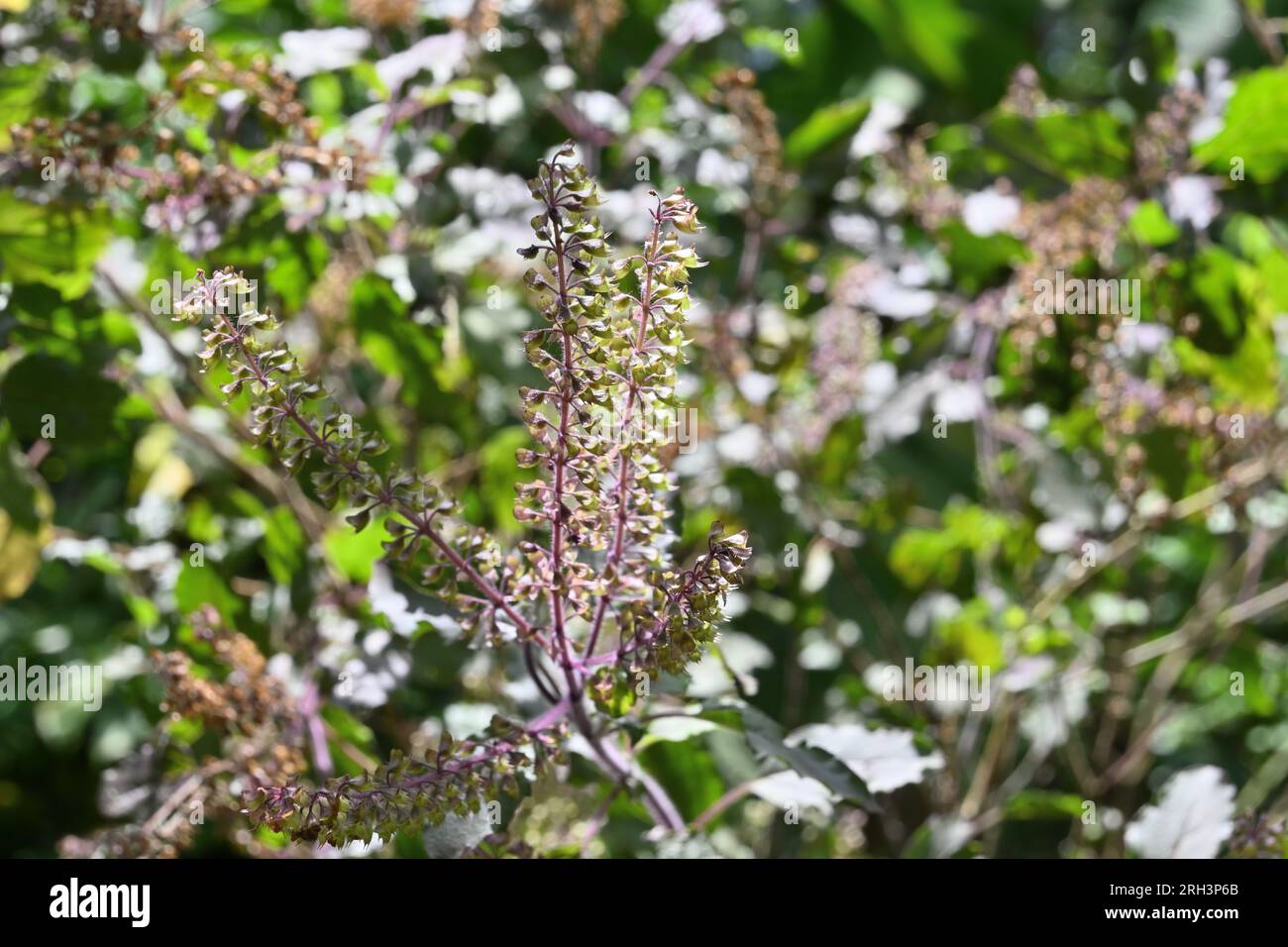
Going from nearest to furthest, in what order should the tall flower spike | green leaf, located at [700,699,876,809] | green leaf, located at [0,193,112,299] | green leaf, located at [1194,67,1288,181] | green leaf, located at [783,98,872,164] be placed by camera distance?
the tall flower spike, green leaf, located at [700,699,876,809], green leaf, located at [0,193,112,299], green leaf, located at [1194,67,1288,181], green leaf, located at [783,98,872,164]

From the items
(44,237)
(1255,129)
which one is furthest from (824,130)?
(44,237)

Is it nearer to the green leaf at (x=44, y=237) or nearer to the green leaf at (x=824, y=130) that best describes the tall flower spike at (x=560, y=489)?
the green leaf at (x=44, y=237)

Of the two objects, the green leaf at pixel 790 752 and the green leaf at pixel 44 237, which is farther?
the green leaf at pixel 44 237

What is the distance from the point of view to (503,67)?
139 centimetres

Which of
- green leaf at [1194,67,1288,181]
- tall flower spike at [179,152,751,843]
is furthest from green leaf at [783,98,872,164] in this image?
tall flower spike at [179,152,751,843]

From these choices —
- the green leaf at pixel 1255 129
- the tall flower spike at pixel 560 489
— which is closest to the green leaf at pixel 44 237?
the tall flower spike at pixel 560 489

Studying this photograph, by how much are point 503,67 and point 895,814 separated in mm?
1089

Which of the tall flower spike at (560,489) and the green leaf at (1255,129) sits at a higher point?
the green leaf at (1255,129)

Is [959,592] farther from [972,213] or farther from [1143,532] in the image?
[972,213]

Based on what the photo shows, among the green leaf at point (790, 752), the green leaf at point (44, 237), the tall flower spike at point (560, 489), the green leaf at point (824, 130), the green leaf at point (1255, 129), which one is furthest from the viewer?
the green leaf at point (824, 130)

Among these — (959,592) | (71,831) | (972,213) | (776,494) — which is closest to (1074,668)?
(959,592)

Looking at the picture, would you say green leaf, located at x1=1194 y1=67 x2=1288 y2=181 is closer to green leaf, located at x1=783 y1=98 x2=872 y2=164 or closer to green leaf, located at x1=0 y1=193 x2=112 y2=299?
green leaf, located at x1=783 y1=98 x2=872 y2=164

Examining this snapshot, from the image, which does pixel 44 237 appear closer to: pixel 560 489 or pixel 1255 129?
pixel 560 489

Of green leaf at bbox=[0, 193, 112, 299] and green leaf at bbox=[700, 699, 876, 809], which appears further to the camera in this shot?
green leaf at bbox=[0, 193, 112, 299]
